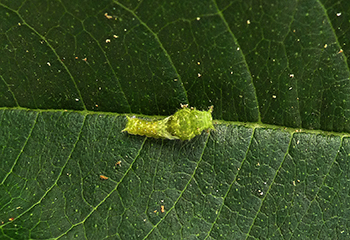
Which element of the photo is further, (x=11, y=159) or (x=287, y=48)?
(x=11, y=159)

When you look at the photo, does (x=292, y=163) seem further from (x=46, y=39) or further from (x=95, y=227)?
(x=46, y=39)

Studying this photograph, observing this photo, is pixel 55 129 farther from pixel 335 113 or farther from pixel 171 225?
pixel 335 113

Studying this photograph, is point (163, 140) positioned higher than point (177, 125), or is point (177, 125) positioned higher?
point (177, 125)

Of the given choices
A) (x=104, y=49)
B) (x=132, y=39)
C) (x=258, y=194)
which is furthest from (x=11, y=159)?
(x=258, y=194)

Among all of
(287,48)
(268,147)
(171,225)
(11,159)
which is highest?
(287,48)

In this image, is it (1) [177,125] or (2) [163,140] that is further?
(2) [163,140]

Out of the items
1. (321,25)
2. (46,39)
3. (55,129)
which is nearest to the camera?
(321,25)

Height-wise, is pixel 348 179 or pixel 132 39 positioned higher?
pixel 132 39

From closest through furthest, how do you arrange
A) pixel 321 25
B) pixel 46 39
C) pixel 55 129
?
pixel 321 25, pixel 46 39, pixel 55 129
